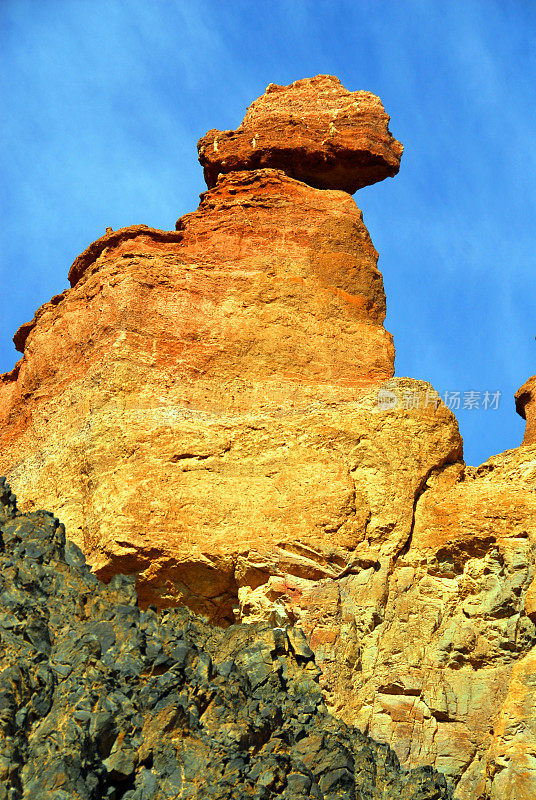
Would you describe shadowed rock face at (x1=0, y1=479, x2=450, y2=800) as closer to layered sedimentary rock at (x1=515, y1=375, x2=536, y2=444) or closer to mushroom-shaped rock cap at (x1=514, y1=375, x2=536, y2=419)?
layered sedimentary rock at (x1=515, y1=375, x2=536, y2=444)

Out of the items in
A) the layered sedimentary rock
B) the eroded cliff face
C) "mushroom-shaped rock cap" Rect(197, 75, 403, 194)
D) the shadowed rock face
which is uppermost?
"mushroom-shaped rock cap" Rect(197, 75, 403, 194)

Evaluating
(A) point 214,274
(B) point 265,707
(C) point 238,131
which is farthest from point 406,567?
(C) point 238,131

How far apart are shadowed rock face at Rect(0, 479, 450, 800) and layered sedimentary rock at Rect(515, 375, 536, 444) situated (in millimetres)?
20662

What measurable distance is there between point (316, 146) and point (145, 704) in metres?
18.7

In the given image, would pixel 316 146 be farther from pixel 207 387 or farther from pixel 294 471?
pixel 294 471

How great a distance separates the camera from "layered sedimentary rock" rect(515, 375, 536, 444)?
134 feet

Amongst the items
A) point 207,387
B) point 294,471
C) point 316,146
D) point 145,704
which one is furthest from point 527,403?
point 145,704

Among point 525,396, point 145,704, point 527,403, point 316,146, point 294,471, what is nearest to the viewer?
point 145,704

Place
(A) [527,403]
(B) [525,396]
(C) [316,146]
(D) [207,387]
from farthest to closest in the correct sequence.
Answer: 1. (B) [525,396]
2. (A) [527,403]
3. (C) [316,146]
4. (D) [207,387]

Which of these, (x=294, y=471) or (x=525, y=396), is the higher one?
(x=525, y=396)

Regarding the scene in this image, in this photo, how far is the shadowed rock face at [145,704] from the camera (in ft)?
54.6

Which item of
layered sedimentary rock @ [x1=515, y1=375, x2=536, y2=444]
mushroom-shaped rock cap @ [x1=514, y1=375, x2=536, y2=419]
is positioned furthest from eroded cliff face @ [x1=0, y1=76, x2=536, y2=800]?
mushroom-shaped rock cap @ [x1=514, y1=375, x2=536, y2=419]

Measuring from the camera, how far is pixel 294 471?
24.7m

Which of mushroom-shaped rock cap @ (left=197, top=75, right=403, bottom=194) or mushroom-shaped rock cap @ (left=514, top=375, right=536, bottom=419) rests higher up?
mushroom-shaped rock cap @ (left=197, top=75, right=403, bottom=194)
